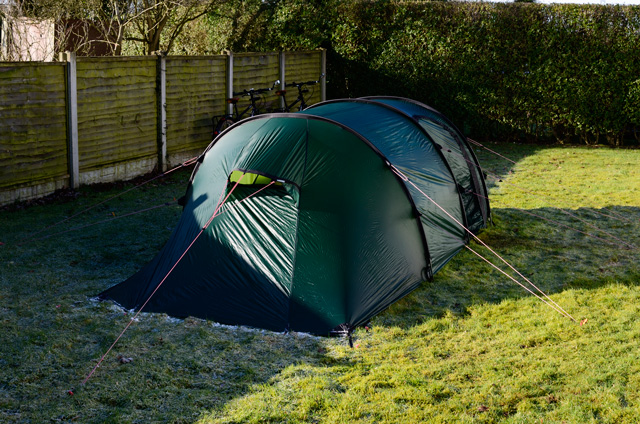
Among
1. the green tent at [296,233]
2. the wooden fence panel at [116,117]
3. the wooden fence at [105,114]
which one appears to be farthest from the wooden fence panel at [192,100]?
the green tent at [296,233]

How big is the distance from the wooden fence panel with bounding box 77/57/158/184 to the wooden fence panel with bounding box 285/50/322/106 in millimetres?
3723

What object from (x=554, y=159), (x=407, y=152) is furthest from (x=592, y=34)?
(x=407, y=152)

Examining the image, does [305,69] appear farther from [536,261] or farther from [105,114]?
[536,261]

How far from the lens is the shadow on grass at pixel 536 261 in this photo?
17.8ft

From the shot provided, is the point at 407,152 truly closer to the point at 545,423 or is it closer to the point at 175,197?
the point at 545,423

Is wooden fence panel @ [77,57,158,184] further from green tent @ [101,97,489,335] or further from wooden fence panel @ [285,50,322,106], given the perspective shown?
wooden fence panel @ [285,50,322,106]

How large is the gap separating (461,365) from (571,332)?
1.04 meters

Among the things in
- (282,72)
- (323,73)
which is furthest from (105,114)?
(323,73)

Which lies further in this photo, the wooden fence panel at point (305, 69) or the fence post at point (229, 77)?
the wooden fence panel at point (305, 69)

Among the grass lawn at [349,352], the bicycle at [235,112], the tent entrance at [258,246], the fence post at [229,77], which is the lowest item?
the grass lawn at [349,352]

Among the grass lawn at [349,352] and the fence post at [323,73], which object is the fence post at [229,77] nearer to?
the fence post at [323,73]

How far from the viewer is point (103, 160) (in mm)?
9008

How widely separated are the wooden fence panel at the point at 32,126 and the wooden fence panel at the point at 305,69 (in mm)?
5410

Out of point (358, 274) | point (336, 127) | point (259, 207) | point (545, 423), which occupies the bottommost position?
point (545, 423)
